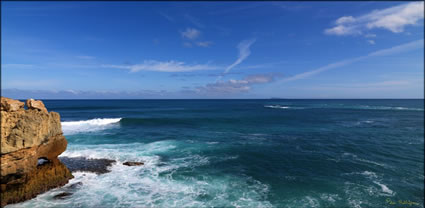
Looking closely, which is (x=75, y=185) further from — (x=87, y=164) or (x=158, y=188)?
(x=158, y=188)

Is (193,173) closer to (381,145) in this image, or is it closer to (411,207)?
(411,207)

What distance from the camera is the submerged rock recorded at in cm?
1975

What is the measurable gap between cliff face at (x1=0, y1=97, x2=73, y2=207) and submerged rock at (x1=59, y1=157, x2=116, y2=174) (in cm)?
265

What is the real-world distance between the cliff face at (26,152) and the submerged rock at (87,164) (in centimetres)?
265

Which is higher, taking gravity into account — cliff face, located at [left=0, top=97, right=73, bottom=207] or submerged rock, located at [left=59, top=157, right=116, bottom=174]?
cliff face, located at [left=0, top=97, right=73, bottom=207]

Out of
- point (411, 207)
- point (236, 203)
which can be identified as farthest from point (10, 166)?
point (411, 207)

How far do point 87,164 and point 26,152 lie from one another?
23.8 feet

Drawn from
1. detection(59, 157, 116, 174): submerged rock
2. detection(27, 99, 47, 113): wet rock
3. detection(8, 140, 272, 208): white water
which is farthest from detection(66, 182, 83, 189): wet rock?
detection(27, 99, 47, 113): wet rock

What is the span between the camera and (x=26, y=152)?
565 inches

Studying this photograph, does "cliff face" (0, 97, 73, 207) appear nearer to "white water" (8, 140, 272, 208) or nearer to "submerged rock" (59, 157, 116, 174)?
"white water" (8, 140, 272, 208)

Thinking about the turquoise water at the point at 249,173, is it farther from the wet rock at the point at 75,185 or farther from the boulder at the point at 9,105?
the boulder at the point at 9,105

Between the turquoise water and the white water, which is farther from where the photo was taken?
the turquoise water

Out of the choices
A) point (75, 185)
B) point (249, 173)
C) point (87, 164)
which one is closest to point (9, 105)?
point (75, 185)

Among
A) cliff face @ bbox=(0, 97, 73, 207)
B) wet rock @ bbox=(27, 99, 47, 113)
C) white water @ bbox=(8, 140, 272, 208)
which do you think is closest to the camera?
cliff face @ bbox=(0, 97, 73, 207)
